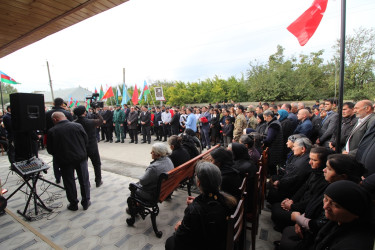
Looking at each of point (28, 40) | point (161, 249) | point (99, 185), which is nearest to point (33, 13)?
point (28, 40)

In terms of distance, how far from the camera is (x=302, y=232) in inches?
77.8

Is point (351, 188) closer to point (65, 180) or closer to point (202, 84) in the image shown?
point (65, 180)

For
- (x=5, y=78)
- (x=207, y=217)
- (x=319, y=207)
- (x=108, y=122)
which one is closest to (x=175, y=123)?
(x=108, y=122)

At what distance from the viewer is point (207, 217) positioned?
4.91 feet

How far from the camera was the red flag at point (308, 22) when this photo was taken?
2.40 m

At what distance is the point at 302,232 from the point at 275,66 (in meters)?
19.1

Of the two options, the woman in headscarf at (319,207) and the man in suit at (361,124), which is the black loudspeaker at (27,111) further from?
the man in suit at (361,124)

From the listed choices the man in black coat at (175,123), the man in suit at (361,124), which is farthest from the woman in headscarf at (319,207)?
the man in black coat at (175,123)

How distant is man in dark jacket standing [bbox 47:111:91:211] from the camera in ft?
10.5

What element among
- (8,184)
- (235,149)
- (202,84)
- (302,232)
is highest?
(202,84)

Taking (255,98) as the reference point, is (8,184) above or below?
below

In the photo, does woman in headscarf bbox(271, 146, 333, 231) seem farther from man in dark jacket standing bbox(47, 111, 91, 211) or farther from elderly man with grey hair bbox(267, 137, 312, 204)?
man in dark jacket standing bbox(47, 111, 91, 211)

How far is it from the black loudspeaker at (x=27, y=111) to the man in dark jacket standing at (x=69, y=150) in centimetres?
53

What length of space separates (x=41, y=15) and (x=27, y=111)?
5.81ft
